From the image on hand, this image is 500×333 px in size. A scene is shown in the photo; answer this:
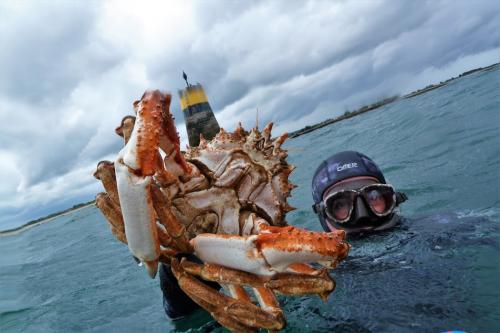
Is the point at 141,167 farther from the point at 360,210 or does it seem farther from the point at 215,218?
the point at 360,210

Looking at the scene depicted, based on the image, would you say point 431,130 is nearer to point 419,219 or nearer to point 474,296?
point 419,219

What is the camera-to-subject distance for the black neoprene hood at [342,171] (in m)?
6.00

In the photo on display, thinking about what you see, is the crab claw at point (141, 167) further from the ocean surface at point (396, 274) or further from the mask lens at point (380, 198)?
the mask lens at point (380, 198)

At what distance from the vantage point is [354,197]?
5547mm

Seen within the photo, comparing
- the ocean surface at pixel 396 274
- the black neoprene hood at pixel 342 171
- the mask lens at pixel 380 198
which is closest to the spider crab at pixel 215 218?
the ocean surface at pixel 396 274

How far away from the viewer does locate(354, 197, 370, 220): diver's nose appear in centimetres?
555

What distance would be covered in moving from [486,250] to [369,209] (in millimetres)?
1523

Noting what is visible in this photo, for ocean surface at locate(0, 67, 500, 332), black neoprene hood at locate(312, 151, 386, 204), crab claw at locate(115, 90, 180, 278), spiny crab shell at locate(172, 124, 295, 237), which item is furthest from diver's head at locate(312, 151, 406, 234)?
crab claw at locate(115, 90, 180, 278)

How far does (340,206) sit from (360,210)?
32 cm

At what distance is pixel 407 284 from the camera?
4.18m

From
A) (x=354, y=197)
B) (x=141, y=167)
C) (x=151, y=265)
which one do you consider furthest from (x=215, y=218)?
(x=354, y=197)

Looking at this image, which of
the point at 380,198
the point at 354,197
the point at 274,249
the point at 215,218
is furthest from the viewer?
the point at 380,198

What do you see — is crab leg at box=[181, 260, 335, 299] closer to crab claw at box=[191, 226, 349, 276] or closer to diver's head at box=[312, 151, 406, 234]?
crab claw at box=[191, 226, 349, 276]

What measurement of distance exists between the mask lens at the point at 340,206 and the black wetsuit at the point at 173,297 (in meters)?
2.41
